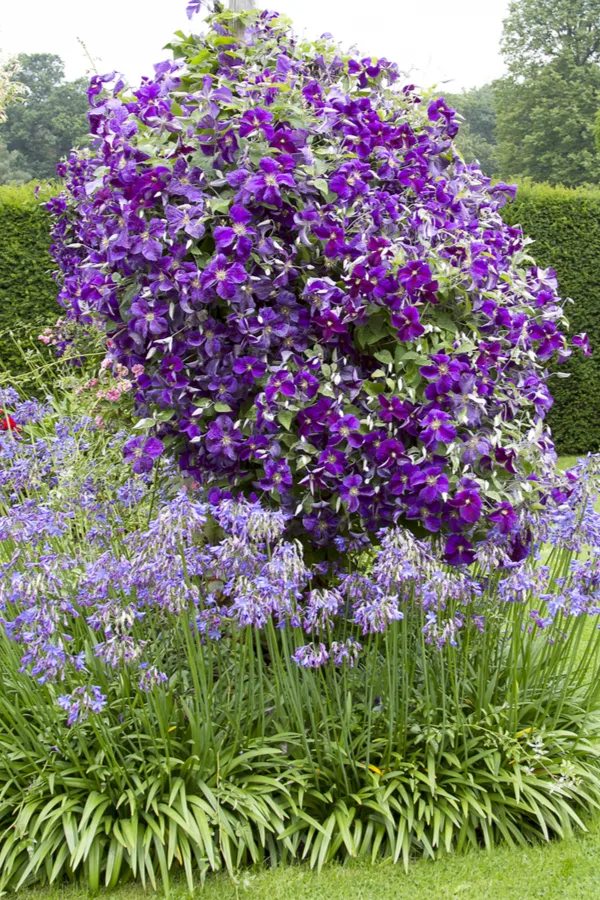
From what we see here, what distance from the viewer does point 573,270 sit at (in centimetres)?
1019

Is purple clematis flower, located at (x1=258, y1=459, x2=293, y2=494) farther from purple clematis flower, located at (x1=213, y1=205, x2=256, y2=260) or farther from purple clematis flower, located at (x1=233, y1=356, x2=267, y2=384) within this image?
purple clematis flower, located at (x1=213, y1=205, x2=256, y2=260)

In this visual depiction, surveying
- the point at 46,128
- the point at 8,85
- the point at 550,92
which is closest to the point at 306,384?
the point at 8,85

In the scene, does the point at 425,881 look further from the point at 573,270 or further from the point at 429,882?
the point at 573,270

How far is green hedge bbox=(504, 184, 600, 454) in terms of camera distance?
1009cm

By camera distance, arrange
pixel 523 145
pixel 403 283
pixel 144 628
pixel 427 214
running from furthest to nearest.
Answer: pixel 523 145 → pixel 144 628 → pixel 427 214 → pixel 403 283

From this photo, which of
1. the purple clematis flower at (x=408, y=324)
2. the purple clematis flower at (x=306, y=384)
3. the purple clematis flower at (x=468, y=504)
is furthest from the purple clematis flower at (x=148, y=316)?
the purple clematis flower at (x=468, y=504)

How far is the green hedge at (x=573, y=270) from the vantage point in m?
10.1

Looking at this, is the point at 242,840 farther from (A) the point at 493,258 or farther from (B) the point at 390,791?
(A) the point at 493,258

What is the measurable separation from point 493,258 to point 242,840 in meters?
2.26

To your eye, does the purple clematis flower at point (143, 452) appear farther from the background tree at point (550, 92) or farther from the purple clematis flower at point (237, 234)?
the background tree at point (550, 92)

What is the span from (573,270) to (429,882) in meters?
8.70

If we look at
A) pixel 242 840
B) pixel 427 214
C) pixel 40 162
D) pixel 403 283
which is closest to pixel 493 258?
pixel 427 214

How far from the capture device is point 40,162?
44.9 meters

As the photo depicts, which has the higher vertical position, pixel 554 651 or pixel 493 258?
pixel 493 258
